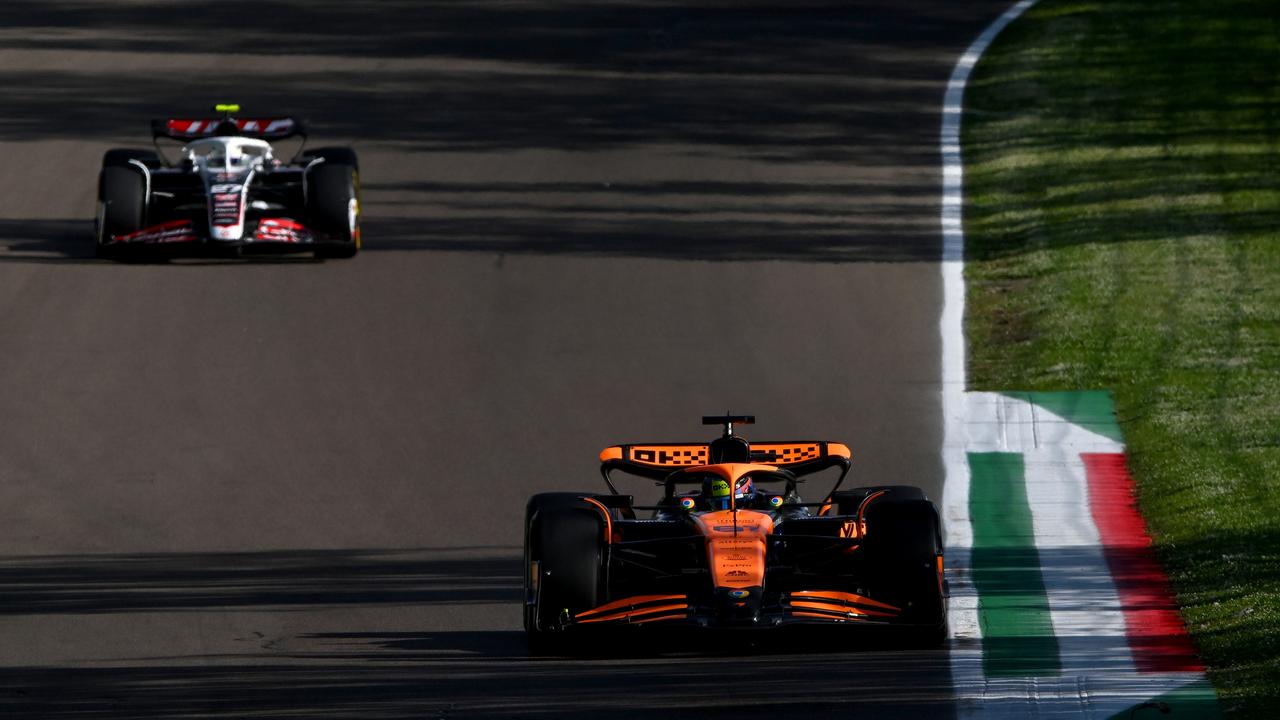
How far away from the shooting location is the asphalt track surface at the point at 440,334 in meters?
10.7

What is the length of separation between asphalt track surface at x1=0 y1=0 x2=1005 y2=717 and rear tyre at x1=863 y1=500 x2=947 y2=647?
30 centimetres

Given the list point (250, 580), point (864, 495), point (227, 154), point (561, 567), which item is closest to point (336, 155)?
point (227, 154)

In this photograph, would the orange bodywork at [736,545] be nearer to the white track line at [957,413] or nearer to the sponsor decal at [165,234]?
the white track line at [957,413]

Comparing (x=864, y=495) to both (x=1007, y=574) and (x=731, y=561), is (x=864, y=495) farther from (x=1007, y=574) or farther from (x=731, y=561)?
(x=731, y=561)

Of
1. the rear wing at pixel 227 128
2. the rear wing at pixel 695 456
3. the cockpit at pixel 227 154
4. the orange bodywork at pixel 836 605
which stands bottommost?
the orange bodywork at pixel 836 605

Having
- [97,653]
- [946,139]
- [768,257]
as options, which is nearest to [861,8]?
[946,139]

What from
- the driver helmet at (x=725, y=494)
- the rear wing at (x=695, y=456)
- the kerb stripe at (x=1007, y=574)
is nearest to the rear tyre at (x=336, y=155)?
the kerb stripe at (x=1007, y=574)

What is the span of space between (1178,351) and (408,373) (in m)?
6.22

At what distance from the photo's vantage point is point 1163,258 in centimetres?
1967

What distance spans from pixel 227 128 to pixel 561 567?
10653 mm

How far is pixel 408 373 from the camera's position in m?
16.6

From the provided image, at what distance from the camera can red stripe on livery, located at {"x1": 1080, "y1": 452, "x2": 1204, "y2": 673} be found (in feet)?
35.0

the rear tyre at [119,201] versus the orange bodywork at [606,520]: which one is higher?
the rear tyre at [119,201]

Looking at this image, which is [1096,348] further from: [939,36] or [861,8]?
[861,8]
